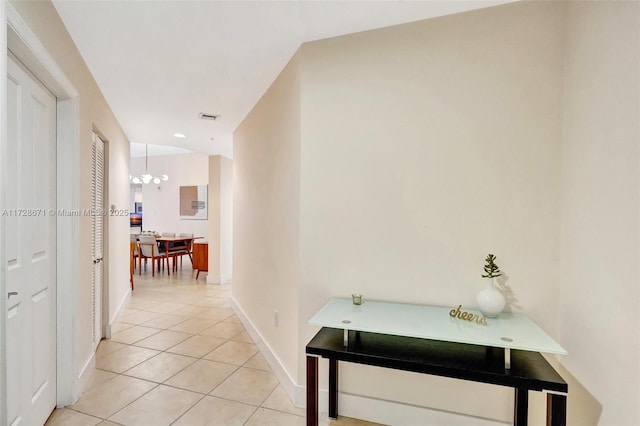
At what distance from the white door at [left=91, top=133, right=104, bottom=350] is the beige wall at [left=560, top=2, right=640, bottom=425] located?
351 centimetres

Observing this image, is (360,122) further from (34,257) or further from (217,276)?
(217,276)

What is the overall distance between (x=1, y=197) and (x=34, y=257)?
725mm

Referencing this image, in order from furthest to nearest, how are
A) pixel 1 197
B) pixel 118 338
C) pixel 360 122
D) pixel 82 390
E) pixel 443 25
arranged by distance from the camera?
pixel 118 338, pixel 82 390, pixel 360 122, pixel 443 25, pixel 1 197

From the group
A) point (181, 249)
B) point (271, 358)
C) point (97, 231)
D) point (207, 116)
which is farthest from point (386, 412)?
point (181, 249)

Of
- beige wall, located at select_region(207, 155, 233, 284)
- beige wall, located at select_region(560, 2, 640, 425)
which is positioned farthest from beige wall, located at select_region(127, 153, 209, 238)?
beige wall, located at select_region(560, 2, 640, 425)

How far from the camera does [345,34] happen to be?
2164mm

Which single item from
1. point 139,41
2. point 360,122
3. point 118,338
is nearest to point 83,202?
point 139,41

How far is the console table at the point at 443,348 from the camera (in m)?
1.46

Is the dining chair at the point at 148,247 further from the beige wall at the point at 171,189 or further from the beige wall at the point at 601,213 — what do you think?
the beige wall at the point at 601,213

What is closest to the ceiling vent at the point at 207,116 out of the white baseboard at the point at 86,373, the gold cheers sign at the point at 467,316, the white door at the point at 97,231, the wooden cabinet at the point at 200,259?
the white door at the point at 97,231

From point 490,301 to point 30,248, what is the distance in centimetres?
243

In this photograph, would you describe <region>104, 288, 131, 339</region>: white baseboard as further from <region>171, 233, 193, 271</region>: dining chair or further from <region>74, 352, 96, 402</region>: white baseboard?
<region>171, 233, 193, 271</region>: dining chair

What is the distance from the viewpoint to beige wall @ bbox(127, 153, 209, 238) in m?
8.35

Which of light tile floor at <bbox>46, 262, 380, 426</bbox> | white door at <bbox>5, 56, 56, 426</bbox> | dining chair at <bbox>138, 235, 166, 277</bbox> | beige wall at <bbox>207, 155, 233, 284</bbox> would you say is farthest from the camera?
dining chair at <bbox>138, 235, 166, 277</bbox>
